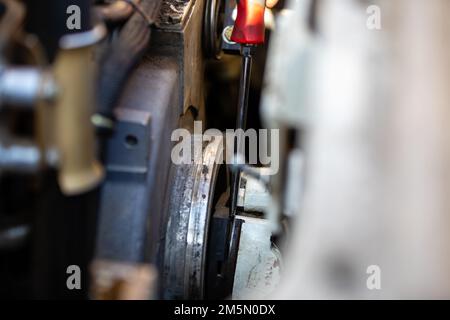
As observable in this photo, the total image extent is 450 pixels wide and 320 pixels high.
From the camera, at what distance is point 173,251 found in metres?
1.23

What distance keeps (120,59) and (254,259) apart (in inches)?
23.1

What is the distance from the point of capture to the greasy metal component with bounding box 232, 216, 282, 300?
126 cm

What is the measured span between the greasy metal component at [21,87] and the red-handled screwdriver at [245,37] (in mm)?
568

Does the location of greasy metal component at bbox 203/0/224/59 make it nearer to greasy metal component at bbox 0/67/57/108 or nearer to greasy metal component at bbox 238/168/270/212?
greasy metal component at bbox 238/168/270/212

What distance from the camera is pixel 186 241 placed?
1.22 metres

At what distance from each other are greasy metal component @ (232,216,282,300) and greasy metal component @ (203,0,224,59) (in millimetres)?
463

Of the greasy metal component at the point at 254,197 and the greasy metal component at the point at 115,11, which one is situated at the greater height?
the greasy metal component at the point at 115,11

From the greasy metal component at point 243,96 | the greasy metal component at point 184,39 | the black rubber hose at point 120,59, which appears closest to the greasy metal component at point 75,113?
the black rubber hose at point 120,59

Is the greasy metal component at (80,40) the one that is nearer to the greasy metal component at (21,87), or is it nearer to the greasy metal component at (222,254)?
the greasy metal component at (21,87)

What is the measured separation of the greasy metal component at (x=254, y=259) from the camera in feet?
4.15

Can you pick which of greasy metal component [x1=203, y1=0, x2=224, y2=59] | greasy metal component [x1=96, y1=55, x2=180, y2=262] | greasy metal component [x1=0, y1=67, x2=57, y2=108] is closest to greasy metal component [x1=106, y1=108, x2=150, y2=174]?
greasy metal component [x1=96, y1=55, x2=180, y2=262]

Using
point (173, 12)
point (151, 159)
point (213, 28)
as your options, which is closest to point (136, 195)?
point (151, 159)
